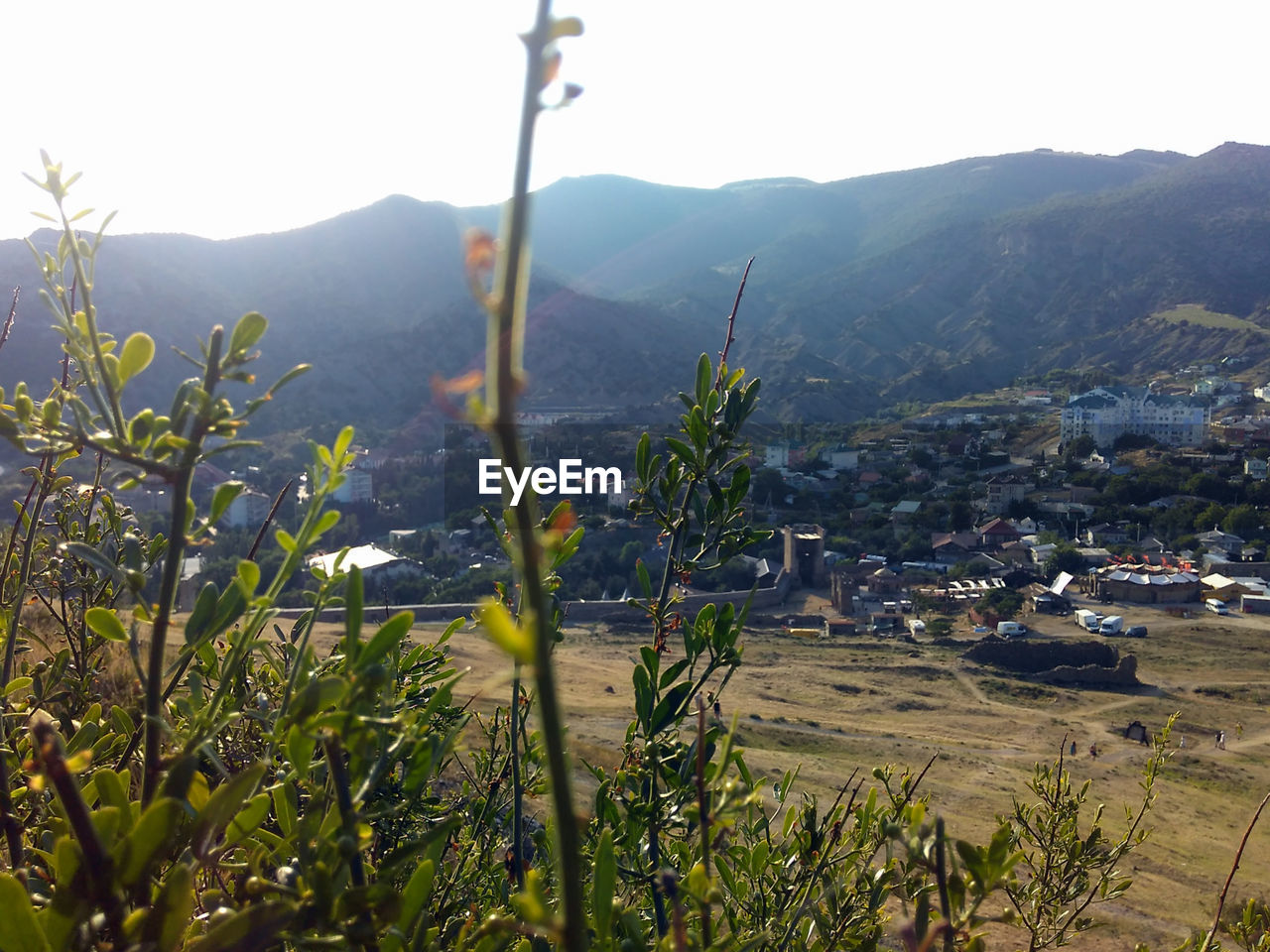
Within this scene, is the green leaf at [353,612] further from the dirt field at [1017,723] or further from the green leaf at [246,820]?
the dirt field at [1017,723]

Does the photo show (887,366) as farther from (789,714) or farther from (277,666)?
(277,666)

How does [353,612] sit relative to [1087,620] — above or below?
above

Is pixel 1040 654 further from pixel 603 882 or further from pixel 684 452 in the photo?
pixel 603 882

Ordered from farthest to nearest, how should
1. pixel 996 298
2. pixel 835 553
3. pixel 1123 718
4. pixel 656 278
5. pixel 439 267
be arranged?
pixel 656 278 → pixel 996 298 → pixel 439 267 → pixel 835 553 → pixel 1123 718

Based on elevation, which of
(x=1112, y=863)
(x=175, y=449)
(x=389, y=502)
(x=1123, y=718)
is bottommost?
(x=1123, y=718)

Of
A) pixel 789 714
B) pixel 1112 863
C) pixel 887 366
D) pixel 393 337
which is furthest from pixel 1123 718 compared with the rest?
pixel 887 366

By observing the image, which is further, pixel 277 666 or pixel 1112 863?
pixel 1112 863

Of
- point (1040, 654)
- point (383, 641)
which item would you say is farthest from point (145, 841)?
point (1040, 654)
